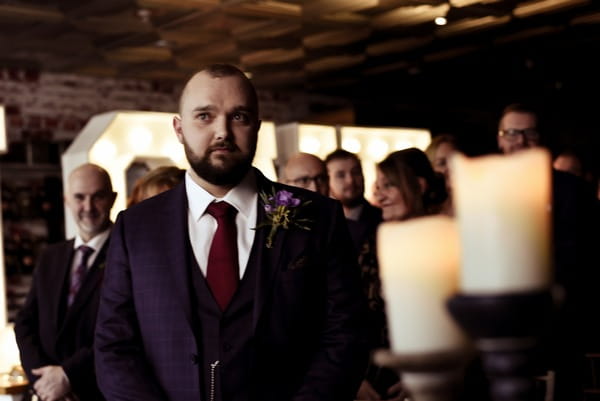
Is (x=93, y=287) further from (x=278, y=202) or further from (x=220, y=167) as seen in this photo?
(x=220, y=167)

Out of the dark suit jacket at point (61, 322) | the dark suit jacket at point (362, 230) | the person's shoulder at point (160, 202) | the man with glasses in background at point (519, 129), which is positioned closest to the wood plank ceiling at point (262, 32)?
the dark suit jacket at point (362, 230)

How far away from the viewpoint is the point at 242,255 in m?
2.02

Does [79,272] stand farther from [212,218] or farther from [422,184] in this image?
[212,218]

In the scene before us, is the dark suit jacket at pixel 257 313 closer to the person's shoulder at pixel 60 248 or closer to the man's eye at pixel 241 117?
the man's eye at pixel 241 117

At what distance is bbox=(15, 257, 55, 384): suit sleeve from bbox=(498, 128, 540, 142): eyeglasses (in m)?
1.89

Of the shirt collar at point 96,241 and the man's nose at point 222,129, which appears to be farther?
the shirt collar at point 96,241

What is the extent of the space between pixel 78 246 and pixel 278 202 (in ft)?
6.54

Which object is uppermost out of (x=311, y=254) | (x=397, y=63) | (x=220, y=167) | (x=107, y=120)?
(x=397, y=63)

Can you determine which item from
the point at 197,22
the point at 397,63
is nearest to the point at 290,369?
the point at 197,22

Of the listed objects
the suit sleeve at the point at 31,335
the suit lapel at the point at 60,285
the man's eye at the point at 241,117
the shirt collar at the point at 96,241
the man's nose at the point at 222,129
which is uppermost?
the man's eye at the point at 241,117

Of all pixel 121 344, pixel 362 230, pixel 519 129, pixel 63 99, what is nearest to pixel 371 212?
pixel 362 230

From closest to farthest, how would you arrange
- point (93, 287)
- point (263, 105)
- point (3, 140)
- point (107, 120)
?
point (93, 287) → point (3, 140) → point (107, 120) → point (263, 105)

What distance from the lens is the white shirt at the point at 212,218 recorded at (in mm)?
2006

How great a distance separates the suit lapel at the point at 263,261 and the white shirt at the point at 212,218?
2 cm
